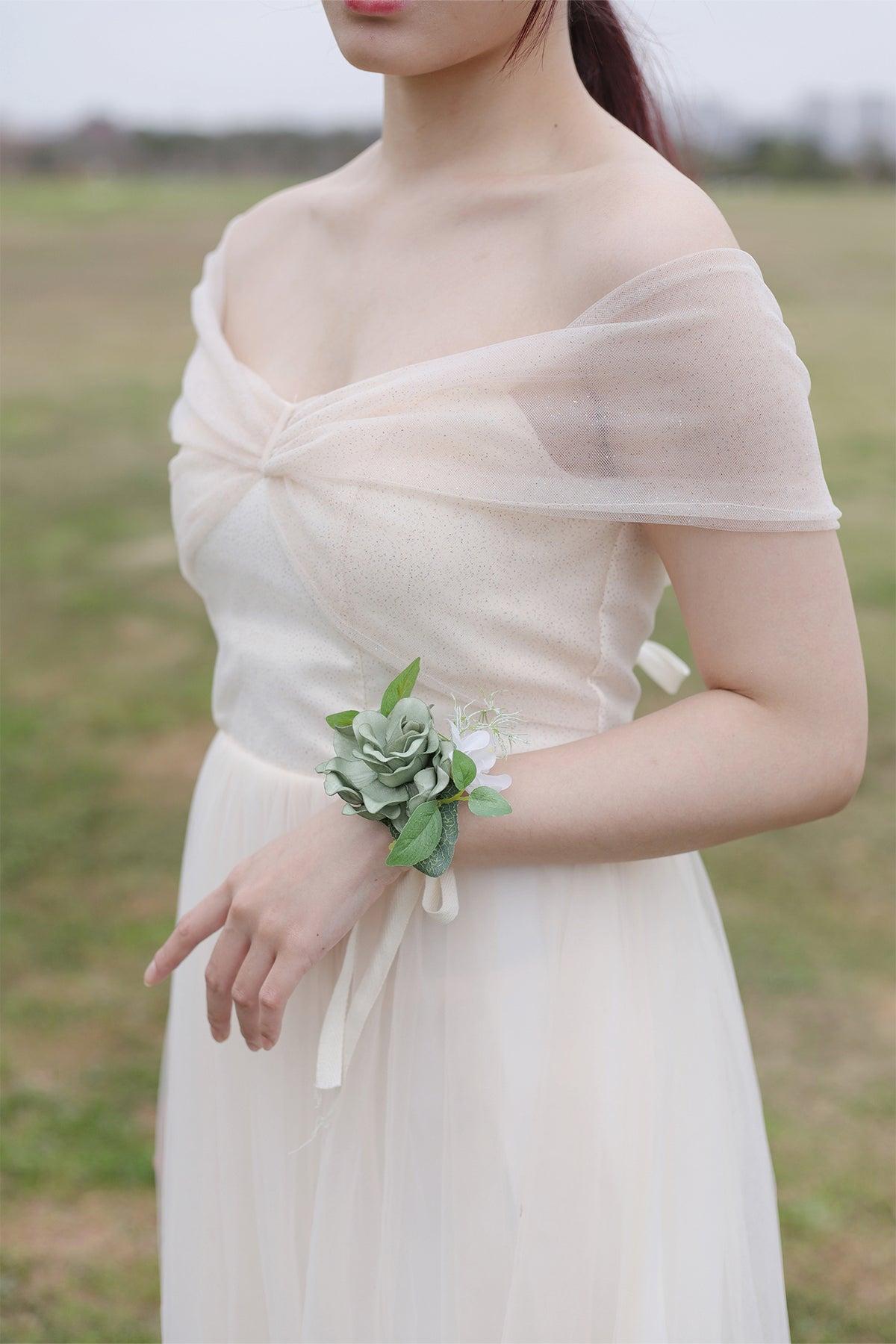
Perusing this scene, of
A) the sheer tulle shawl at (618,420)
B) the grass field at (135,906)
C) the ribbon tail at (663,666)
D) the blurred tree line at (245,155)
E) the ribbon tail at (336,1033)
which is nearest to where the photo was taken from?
the sheer tulle shawl at (618,420)

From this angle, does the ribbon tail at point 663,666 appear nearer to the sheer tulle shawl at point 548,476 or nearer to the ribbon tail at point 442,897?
the sheer tulle shawl at point 548,476

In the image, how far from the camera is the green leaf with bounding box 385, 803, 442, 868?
1.08m

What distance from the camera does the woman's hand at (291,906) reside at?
1.13 m

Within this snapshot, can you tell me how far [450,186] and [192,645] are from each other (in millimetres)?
4715

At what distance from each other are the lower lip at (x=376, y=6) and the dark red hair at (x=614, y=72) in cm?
35

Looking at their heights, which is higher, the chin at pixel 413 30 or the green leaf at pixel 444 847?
the chin at pixel 413 30

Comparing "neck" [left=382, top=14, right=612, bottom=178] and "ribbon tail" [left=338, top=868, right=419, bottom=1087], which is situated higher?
"neck" [left=382, top=14, right=612, bottom=178]

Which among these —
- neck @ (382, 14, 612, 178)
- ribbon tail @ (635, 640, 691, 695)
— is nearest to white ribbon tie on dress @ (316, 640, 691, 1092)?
ribbon tail @ (635, 640, 691, 695)

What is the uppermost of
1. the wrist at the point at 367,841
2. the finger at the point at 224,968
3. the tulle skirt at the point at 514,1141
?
the wrist at the point at 367,841

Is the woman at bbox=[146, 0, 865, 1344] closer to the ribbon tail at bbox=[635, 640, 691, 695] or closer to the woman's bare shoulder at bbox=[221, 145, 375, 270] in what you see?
the woman's bare shoulder at bbox=[221, 145, 375, 270]

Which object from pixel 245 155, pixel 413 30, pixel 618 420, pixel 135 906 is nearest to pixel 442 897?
pixel 618 420

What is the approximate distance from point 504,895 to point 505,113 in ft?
2.52

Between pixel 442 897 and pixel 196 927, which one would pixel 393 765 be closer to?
pixel 442 897

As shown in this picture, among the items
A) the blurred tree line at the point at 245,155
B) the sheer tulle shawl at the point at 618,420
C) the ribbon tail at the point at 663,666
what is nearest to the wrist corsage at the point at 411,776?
the sheer tulle shawl at the point at 618,420
